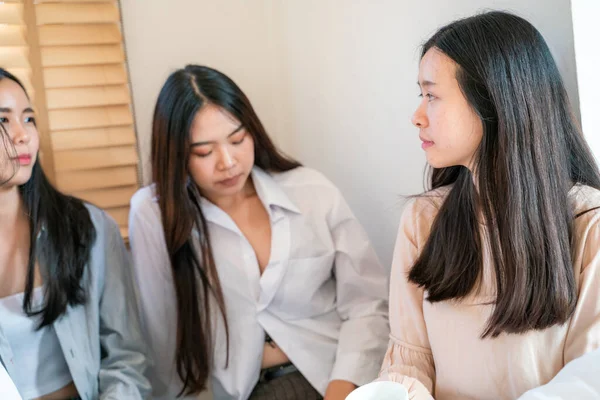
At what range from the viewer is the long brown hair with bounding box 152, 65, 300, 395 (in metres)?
1.51

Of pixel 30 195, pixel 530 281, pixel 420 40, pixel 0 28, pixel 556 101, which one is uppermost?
pixel 0 28

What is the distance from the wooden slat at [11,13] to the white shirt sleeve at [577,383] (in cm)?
138

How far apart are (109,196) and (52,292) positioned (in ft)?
1.37

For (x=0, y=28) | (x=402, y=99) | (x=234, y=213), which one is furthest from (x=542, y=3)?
(x=0, y=28)

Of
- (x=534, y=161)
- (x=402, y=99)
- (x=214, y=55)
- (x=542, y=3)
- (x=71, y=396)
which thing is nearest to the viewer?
(x=534, y=161)

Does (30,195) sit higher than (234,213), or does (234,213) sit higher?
(30,195)

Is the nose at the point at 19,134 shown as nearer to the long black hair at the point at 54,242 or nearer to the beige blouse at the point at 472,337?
the long black hair at the point at 54,242

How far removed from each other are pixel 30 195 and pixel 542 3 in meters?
1.09

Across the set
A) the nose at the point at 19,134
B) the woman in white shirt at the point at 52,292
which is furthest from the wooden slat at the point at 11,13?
the nose at the point at 19,134

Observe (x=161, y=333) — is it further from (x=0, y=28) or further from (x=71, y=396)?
(x=0, y=28)

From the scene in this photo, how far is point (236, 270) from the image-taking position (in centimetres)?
154

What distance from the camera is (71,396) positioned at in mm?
1413

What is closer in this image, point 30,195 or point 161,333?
point 30,195

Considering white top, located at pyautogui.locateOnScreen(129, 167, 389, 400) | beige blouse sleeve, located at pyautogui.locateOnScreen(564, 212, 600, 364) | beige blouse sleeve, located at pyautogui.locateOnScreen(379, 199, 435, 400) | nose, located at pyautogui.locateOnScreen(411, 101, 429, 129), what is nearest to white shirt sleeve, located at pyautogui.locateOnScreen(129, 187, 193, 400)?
white top, located at pyautogui.locateOnScreen(129, 167, 389, 400)
